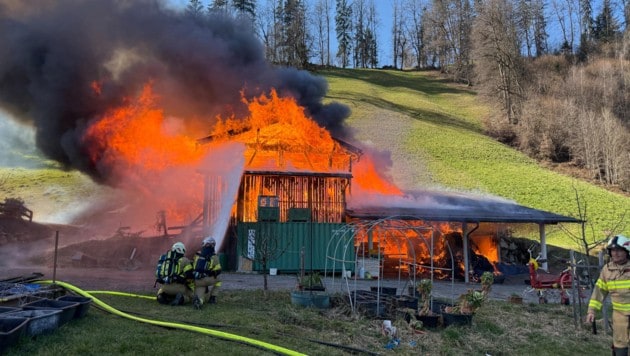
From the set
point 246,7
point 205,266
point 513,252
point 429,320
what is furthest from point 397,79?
point 429,320

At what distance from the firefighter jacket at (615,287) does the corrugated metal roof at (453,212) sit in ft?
31.2

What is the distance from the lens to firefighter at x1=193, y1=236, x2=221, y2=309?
9727 mm

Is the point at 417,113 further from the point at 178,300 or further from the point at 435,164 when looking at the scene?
the point at 178,300

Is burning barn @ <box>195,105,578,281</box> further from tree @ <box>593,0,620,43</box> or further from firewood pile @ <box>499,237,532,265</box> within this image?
tree @ <box>593,0,620,43</box>

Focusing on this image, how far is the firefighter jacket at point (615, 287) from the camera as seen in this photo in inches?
238

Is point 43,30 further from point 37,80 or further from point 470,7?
point 470,7

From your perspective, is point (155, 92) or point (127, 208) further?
point (127, 208)

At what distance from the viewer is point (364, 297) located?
10539 millimetres

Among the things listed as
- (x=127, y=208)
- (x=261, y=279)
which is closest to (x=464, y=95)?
(x=127, y=208)

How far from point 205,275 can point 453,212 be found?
12281mm

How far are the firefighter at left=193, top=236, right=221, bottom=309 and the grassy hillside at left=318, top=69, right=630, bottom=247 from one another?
64.1 feet

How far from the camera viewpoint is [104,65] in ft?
64.7

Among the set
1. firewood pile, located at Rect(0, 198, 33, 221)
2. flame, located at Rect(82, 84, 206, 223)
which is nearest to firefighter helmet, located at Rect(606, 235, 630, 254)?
flame, located at Rect(82, 84, 206, 223)

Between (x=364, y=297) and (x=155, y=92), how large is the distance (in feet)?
49.1
